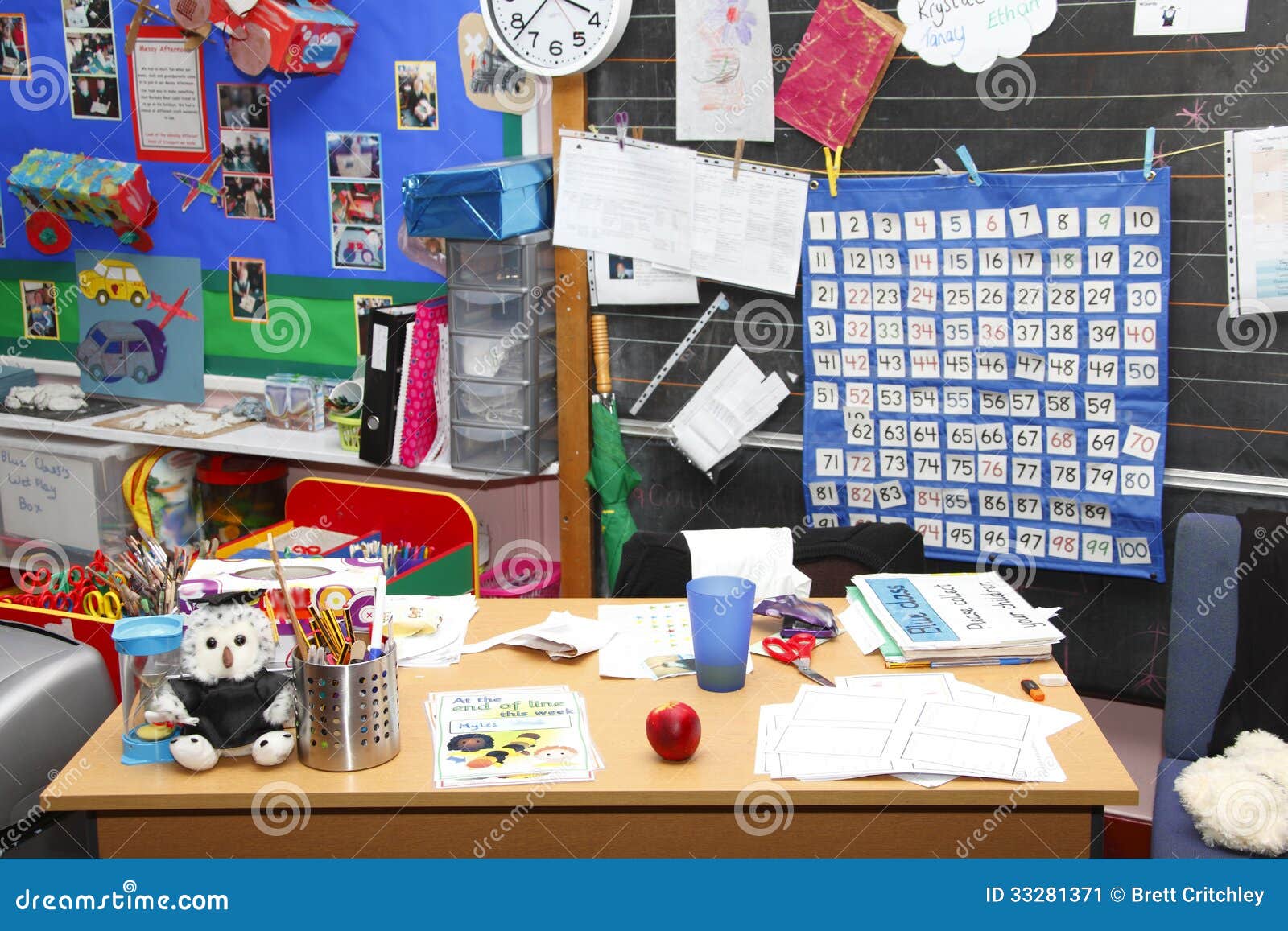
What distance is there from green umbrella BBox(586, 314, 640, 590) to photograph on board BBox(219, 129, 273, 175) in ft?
3.58

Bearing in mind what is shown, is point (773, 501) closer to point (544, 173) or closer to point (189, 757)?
point (544, 173)

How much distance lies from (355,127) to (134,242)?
31.9 inches

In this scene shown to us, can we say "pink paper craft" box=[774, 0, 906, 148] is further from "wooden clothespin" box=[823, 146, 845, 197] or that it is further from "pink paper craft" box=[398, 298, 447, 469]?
"pink paper craft" box=[398, 298, 447, 469]

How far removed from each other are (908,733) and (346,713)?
707 millimetres

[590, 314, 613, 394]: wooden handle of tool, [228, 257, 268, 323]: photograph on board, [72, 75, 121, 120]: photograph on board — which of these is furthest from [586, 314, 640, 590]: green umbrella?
[72, 75, 121, 120]: photograph on board

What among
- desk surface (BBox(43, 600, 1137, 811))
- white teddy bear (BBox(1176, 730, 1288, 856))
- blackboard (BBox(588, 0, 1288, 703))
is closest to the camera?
desk surface (BBox(43, 600, 1137, 811))

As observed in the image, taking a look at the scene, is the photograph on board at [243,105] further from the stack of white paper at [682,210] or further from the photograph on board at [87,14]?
the stack of white paper at [682,210]

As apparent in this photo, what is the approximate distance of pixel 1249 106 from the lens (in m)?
2.35

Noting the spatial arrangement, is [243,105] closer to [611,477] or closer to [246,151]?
[246,151]

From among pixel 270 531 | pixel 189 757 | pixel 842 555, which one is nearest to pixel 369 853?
pixel 189 757

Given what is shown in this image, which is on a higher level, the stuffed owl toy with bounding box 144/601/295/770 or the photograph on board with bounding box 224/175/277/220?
the photograph on board with bounding box 224/175/277/220

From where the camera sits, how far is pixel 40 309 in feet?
12.2

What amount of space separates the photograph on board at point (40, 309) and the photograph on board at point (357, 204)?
1.04 meters

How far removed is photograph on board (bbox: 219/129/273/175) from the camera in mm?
3307
